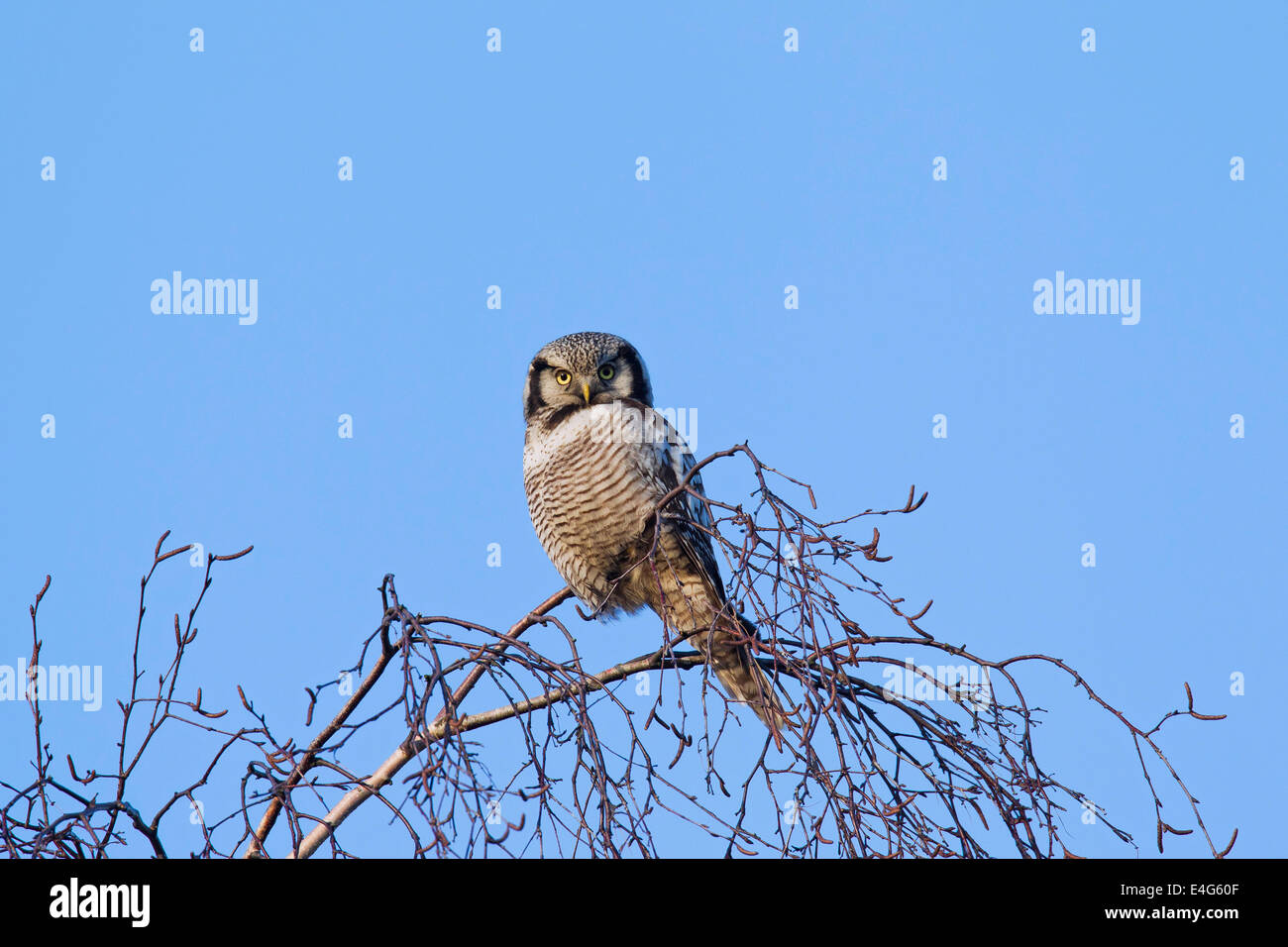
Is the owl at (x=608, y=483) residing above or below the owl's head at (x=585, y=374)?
below

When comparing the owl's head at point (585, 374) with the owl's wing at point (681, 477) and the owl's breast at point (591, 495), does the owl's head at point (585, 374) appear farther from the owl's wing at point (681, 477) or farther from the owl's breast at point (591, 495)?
the owl's wing at point (681, 477)

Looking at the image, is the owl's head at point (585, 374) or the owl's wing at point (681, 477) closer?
the owl's wing at point (681, 477)

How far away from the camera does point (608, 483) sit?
220 inches

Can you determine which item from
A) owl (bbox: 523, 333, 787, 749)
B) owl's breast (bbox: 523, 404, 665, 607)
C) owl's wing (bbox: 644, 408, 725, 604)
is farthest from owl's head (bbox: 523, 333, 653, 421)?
owl's wing (bbox: 644, 408, 725, 604)

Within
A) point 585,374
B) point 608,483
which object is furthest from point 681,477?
point 585,374

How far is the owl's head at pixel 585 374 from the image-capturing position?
19.5ft

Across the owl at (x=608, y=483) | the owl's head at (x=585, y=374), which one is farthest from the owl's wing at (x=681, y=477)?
the owl's head at (x=585, y=374)

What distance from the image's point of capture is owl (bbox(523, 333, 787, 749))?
5.57 meters

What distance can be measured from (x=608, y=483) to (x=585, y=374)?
2.22ft

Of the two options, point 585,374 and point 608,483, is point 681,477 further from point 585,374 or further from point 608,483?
point 585,374
